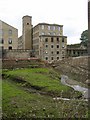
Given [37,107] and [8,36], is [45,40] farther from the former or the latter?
[37,107]

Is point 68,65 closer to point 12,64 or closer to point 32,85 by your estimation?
point 12,64

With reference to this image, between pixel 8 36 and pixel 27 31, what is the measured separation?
641 inches

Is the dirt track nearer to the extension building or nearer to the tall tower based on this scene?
the extension building

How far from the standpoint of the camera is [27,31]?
67938mm

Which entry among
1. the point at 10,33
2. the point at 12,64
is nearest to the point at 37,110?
the point at 12,64

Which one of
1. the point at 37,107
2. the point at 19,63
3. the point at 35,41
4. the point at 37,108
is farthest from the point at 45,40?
the point at 37,108

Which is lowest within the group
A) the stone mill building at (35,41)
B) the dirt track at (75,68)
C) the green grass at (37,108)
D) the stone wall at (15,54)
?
the green grass at (37,108)

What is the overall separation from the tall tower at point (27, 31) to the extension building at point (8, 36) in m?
12.1

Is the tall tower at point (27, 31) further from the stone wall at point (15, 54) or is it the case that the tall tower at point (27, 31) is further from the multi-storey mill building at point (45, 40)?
the stone wall at point (15, 54)

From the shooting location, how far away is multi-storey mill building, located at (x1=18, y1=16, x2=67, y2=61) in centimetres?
5922

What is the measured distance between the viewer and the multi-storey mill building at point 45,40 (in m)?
59.2

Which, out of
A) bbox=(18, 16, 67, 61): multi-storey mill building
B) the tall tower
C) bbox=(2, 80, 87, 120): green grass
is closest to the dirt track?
bbox=(2, 80, 87, 120): green grass

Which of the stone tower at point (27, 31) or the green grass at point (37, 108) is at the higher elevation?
the stone tower at point (27, 31)

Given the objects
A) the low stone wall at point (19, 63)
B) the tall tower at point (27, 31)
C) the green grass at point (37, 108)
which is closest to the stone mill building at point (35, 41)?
the tall tower at point (27, 31)
